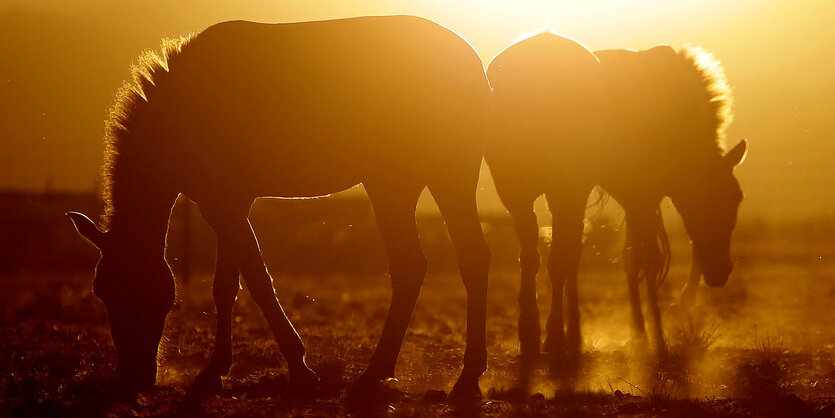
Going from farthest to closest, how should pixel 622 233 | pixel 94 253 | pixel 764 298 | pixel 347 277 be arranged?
pixel 94 253 < pixel 347 277 < pixel 764 298 < pixel 622 233

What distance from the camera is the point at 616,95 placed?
32.9ft

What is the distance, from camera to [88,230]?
6219 millimetres

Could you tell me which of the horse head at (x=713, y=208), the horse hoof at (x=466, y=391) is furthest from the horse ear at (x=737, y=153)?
the horse hoof at (x=466, y=391)

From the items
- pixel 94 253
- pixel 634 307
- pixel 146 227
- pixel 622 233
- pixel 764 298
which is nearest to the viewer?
pixel 146 227

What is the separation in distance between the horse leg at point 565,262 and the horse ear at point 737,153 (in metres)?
1.77

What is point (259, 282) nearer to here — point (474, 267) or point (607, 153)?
point (474, 267)

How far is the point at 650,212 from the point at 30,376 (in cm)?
682

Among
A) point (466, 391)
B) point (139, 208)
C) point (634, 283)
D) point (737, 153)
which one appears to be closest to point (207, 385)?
point (139, 208)

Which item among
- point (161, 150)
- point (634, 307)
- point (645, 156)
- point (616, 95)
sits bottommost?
point (634, 307)

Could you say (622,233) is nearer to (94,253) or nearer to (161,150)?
(161,150)

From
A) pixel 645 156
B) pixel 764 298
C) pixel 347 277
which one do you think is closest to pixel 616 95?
pixel 645 156

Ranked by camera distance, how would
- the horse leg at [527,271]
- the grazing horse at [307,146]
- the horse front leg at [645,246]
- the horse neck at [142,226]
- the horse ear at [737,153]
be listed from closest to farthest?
the horse neck at [142,226], the grazing horse at [307,146], the horse leg at [527,271], the horse ear at [737,153], the horse front leg at [645,246]

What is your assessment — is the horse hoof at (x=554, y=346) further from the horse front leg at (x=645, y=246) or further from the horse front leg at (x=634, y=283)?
the horse front leg at (x=645, y=246)

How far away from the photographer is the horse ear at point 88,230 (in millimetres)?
6215
